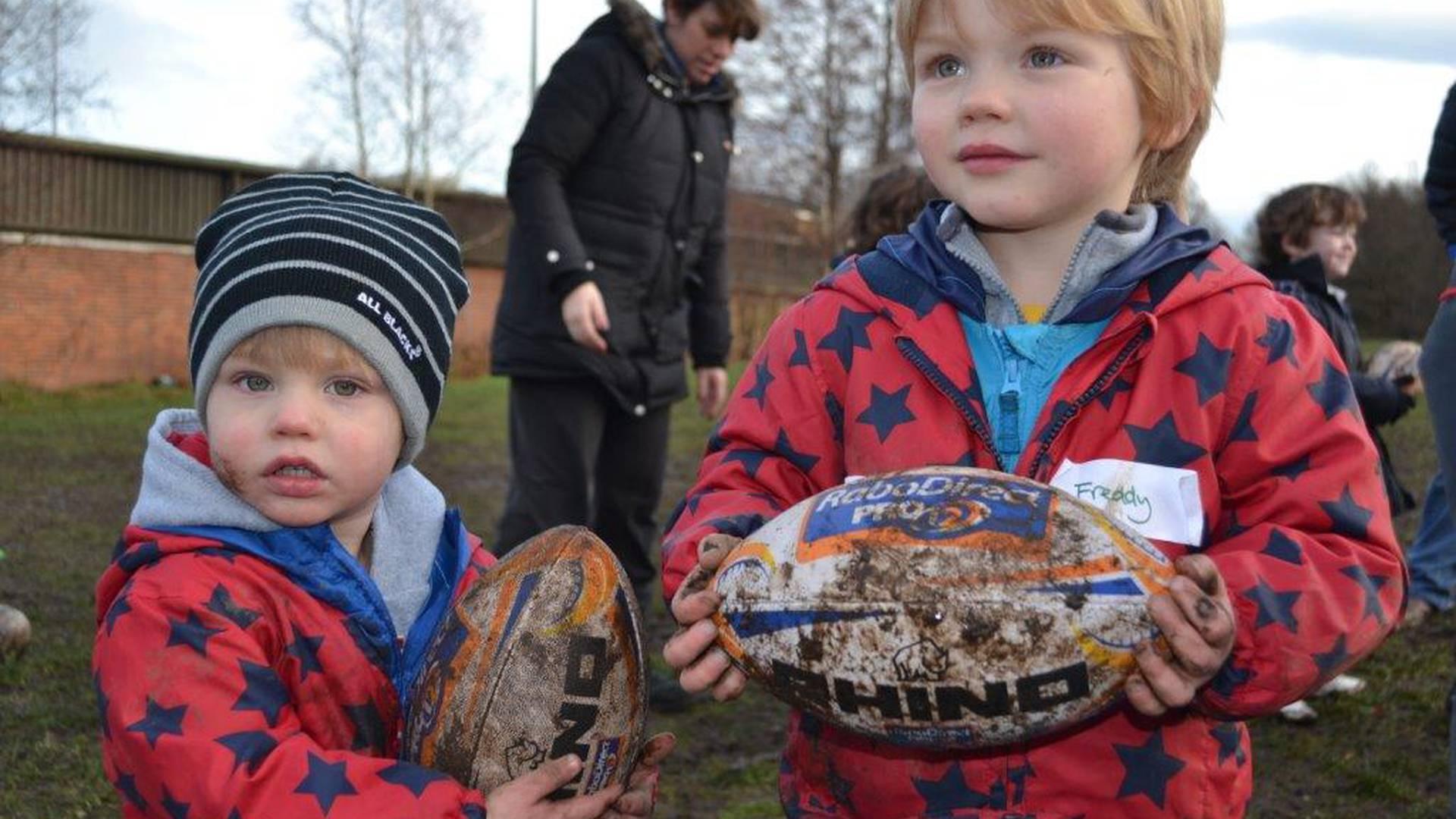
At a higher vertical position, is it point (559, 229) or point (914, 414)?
point (559, 229)

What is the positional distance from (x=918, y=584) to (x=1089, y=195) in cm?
82

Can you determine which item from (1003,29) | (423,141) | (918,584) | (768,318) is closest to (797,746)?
(918,584)

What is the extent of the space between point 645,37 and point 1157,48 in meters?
3.08

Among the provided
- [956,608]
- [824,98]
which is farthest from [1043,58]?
[824,98]

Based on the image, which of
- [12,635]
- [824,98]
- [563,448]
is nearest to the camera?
[563,448]

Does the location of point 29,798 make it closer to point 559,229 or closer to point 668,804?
point 668,804

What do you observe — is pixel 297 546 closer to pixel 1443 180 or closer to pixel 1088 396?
pixel 1088 396

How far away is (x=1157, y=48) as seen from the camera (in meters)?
2.46

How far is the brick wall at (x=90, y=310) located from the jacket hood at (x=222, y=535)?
19.8 m

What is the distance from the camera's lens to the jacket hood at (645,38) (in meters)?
5.26

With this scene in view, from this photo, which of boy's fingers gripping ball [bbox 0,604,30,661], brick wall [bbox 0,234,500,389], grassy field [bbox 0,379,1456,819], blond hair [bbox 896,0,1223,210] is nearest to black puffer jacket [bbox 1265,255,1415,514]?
grassy field [bbox 0,379,1456,819]

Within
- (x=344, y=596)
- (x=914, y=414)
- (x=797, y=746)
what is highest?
(x=914, y=414)

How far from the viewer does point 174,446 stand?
2611 mm

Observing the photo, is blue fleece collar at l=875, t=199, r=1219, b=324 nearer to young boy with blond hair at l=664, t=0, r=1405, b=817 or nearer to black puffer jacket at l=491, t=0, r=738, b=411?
young boy with blond hair at l=664, t=0, r=1405, b=817
